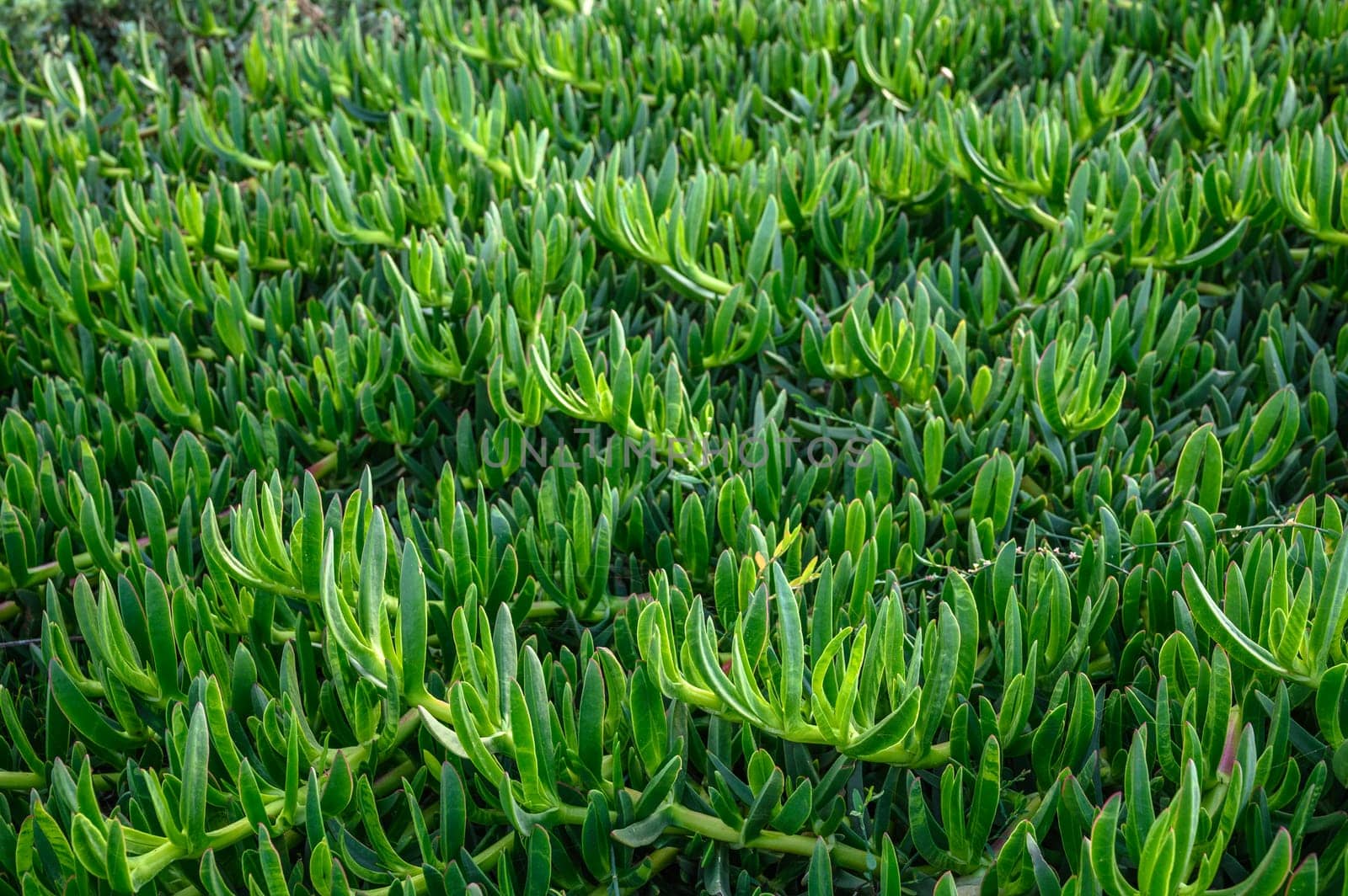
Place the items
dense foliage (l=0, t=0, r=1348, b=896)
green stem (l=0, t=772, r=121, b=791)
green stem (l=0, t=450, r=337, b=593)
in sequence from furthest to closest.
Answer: green stem (l=0, t=450, r=337, b=593) < green stem (l=0, t=772, r=121, b=791) < dense foliage (l=0, t=0, r=1348, b=896)

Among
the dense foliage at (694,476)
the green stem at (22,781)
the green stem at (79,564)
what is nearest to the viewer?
the dense foliage at (694,476)

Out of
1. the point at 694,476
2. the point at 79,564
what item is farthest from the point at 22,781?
the point at 694,476

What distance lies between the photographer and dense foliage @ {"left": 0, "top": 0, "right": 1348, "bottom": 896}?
2.47ft

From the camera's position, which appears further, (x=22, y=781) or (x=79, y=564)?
(x=79, y=564)

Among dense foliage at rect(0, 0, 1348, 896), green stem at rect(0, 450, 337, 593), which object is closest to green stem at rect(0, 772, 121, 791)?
dense foliage at rect(0, 0, 1348, 896)

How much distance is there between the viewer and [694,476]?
1104 mm

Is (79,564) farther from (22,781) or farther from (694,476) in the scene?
(694,476)

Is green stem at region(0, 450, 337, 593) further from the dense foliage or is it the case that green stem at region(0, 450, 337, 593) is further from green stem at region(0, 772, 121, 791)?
green stem at region(0, 772, 121, 791)

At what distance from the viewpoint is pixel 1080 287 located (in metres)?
1.33

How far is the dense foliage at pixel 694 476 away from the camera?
2.47 feet

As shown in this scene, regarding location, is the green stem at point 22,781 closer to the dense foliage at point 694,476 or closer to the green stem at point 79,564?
the dense foliage at point 694,476

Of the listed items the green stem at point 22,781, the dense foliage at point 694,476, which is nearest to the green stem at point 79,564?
the dense foliage at point 694,476

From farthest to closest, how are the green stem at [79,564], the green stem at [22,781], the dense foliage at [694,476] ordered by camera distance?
1. the green stem at [79,564]
2. the green stem at [22,781]
3. the dense foliage at [694,476]

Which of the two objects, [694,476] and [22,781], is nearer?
[22,781]
